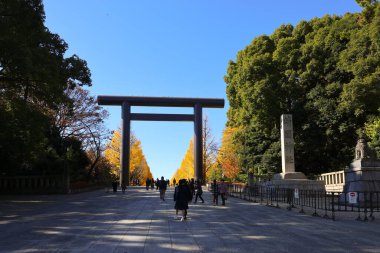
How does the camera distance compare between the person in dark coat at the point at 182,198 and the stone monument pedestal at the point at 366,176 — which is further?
the stone monument pedestal at the point at 366,176

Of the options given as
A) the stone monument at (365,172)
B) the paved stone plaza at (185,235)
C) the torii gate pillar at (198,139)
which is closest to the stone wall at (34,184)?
the torii gate pillar at (198,139)

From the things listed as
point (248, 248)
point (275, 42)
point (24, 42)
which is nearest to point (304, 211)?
point (248, 248)

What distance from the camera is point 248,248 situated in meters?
7.80

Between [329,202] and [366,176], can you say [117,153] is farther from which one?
[366,176]

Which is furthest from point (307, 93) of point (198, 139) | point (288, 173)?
point (198, 139)

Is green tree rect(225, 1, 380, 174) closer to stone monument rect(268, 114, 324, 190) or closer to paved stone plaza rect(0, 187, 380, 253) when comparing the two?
stone monument rect(268, 114, 324, 190)

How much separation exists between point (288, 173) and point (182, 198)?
16.1 m

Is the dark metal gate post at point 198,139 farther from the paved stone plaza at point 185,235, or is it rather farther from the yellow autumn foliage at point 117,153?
the paved stone plaza at point 185,235

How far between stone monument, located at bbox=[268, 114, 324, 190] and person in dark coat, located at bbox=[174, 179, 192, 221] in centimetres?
1454

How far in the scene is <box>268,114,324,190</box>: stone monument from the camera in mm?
26672

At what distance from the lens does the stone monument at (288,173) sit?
87.5ft


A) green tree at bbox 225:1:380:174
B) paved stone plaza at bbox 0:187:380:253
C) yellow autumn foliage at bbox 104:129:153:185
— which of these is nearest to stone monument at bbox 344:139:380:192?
paved stone plaza at bbox 0:187:380:253

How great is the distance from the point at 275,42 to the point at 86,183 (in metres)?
21.8

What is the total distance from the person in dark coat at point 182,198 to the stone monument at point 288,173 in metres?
14.5
